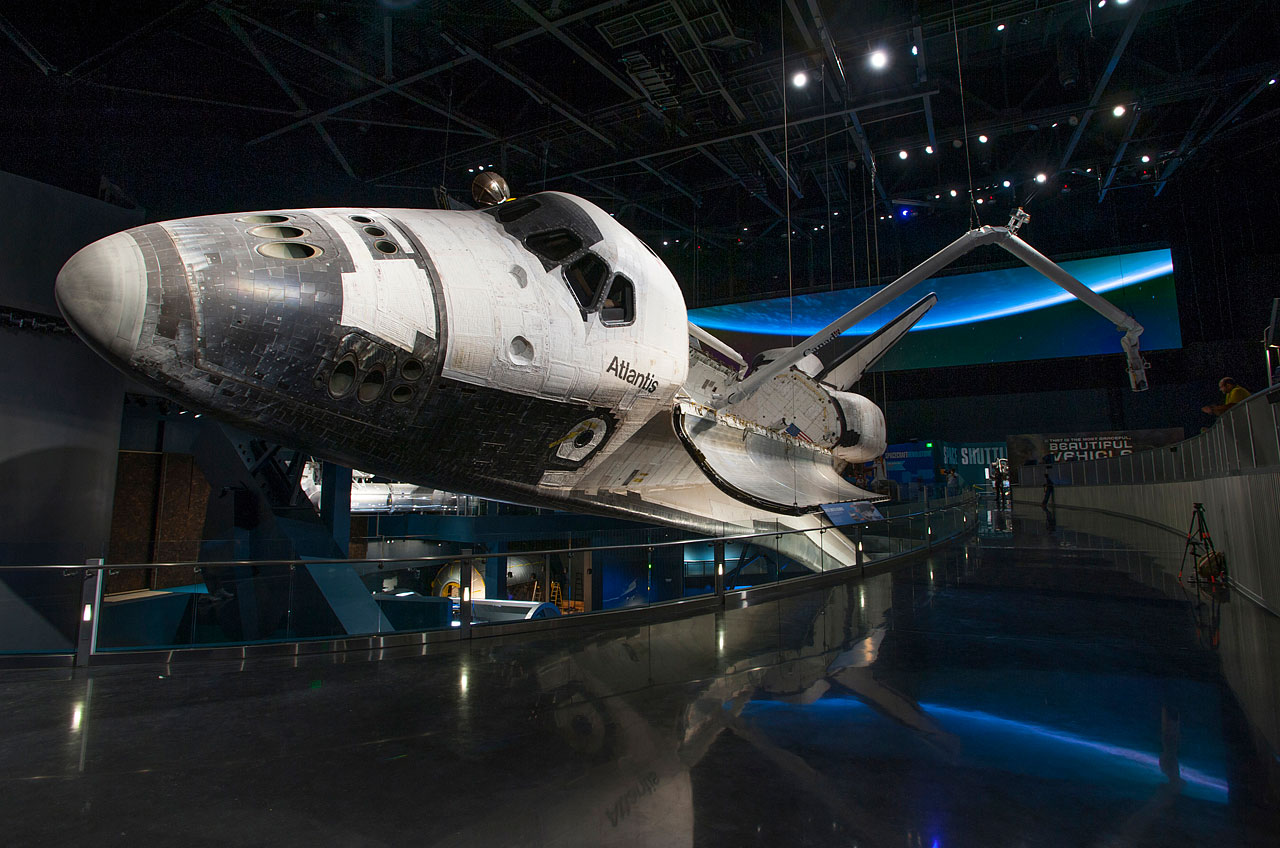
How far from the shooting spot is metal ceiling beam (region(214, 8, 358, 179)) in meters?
8.57

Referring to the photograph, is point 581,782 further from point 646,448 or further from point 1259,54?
point 1259,54

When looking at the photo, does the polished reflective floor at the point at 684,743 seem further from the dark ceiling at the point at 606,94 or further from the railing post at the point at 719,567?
the dark ceiling at the point at 606,94

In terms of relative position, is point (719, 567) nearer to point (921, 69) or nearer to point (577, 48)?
point (577, 48)

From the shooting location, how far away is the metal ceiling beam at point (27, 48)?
21.5 ft

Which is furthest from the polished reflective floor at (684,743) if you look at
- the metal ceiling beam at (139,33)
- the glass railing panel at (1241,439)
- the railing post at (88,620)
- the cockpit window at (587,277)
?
the metal ceiling beam at (139,33)

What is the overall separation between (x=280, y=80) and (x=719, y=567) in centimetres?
1019

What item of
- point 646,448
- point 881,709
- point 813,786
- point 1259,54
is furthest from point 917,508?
point 1259,54

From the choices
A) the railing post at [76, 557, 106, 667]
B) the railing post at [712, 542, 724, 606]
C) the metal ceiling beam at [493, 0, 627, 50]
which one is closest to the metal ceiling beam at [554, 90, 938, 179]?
the metal ceiling beam at [493, 0, 627, 50]

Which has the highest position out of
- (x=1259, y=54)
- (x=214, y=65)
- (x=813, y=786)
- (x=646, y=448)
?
(x=1259, y=54)

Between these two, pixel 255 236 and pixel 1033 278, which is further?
pixel 1033 278

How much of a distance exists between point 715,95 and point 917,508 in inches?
348

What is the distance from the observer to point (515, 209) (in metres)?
5.67

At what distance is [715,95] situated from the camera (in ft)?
40.2

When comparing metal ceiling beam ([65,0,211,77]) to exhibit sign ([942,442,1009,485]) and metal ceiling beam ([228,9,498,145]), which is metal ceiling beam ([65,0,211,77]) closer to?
metal ceiling beam ([228,9,498,145])
